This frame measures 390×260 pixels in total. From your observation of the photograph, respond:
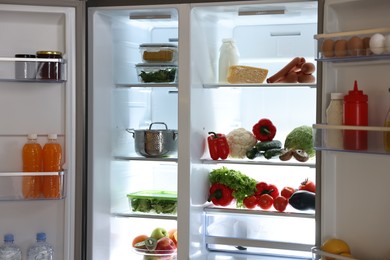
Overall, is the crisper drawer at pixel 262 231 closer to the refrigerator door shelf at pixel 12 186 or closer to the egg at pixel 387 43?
the refrigerator door shelf at pixel 12 186

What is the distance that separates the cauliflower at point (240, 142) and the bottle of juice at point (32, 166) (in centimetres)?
106

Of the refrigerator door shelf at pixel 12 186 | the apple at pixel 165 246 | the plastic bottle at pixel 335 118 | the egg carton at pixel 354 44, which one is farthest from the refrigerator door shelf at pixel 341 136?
the refrigerator door shelf at pixel 12 186

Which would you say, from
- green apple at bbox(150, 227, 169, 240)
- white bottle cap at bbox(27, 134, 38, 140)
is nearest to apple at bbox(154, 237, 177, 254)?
green apple at bbox(150, 227, 169, 240)

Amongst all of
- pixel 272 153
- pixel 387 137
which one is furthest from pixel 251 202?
pixel 387 137

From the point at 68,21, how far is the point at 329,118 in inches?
57.0

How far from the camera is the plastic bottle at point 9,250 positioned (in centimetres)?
317

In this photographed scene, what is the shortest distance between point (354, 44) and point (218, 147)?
1115 millimetres

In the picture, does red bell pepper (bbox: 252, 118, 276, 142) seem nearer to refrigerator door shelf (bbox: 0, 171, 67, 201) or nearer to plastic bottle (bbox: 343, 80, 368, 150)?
plastic bottle (bbox: 343, 80, 368, 150)

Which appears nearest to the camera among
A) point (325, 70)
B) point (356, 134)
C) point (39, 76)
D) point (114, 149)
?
point (356, 134)

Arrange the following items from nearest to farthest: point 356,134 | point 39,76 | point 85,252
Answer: point 356,134 → point 39,76 → point 85,252

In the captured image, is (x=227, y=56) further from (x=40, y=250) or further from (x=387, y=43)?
(x=40, y=250)

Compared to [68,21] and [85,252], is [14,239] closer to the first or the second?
[85,252]

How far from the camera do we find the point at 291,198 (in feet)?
10.8

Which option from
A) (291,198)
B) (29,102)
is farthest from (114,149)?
(291,198)
